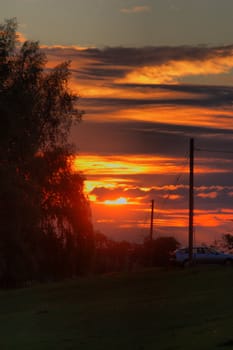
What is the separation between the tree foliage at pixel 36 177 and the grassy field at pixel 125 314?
1.87m

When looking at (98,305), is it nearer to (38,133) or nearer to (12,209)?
(12,209)

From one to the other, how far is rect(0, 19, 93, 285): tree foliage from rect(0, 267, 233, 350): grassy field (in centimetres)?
187

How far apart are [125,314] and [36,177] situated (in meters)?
16.7

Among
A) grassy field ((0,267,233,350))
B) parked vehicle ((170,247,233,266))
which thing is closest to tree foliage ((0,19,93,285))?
grassy field ((0,267,233,350))

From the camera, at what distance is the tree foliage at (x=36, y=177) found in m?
43.5

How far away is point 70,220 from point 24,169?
18.9 feet

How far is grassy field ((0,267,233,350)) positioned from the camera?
22.1m

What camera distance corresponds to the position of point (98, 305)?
36.6 m

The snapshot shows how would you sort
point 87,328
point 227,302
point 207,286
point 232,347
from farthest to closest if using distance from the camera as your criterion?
point 207,286
point 227,302
point 87,328
point 232,347

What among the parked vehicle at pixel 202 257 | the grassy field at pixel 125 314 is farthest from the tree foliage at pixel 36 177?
the parked vehicle at pixel 202 257

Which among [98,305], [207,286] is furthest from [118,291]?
[98,305]

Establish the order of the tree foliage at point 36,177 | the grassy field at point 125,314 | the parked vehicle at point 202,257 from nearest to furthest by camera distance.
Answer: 1. the grassy field at point 125,314
2. the tree foliage at point 36,177
3. the parked vehicle at point 202,257

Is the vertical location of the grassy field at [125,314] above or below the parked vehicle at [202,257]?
below

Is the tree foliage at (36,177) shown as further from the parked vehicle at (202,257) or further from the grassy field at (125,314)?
the parked vehicle at (202,257)
